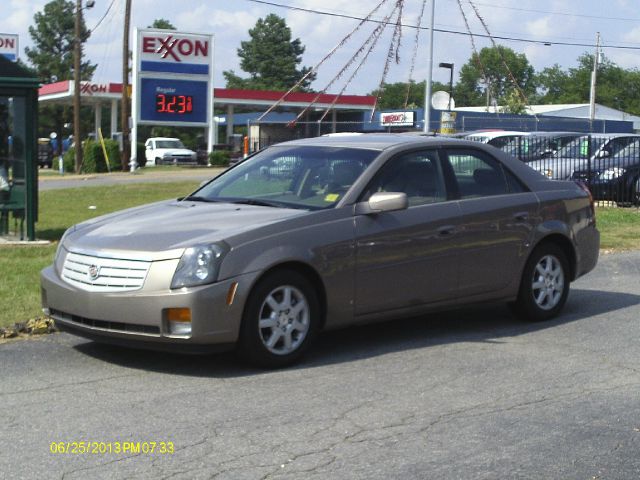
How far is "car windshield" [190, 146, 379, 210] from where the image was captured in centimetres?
773

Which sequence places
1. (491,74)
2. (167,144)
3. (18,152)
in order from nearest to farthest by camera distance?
(18,152) < (167,144) < (491,74)

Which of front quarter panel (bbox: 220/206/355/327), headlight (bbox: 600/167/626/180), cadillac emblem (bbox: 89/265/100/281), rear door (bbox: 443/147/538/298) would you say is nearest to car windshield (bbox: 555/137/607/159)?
headlight (bbox: 600/167/626/180)

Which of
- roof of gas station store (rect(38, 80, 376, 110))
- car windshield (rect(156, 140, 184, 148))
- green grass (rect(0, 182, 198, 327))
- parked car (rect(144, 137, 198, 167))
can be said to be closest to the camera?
green grass (rect(0, 182, 198, 327))

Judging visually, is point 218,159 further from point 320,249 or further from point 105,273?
point 105,273

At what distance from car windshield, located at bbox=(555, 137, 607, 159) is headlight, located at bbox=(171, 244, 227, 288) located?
16312 millimetres

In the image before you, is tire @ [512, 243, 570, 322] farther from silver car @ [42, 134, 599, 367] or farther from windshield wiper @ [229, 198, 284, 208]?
windshield wiper @ [229, 198, 284, 208]

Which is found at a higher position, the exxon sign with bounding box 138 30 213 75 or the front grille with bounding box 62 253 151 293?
the exxon sign with bounding box 138 30 213 75

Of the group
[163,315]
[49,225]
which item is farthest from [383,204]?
[49,225]

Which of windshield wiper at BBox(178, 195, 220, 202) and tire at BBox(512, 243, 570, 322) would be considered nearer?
windshield wiper at BBox(178, 195, 220, 202)

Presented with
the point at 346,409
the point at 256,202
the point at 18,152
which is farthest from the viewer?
the point at 18,152

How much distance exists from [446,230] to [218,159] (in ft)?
128

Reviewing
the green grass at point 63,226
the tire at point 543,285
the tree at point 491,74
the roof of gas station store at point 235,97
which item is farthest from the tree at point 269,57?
the tire at point 543,285

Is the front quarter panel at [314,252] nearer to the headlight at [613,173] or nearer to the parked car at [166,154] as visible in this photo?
the headlight at [613,173]

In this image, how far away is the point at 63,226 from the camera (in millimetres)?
17031
